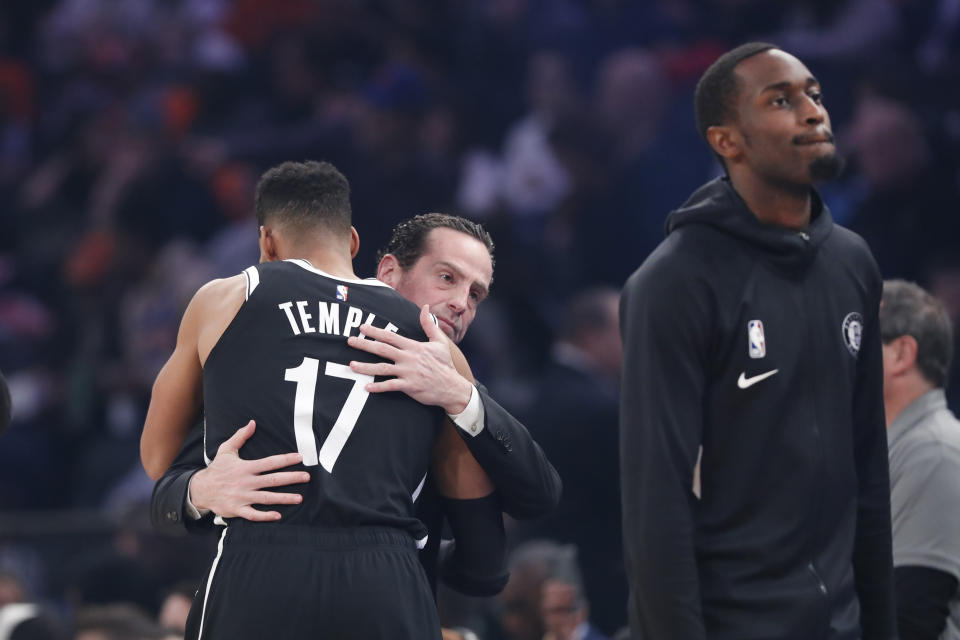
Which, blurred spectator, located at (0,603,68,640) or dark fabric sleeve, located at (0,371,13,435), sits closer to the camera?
dark fabric sleeve, located at (0,371,13,435)

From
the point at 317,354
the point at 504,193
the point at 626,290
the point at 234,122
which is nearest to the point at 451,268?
the point at 317,354

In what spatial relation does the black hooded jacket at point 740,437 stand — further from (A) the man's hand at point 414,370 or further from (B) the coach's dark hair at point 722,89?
(A) the man's hand at point 414,370

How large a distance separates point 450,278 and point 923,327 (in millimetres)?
1257

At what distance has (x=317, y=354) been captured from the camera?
2.77 meters

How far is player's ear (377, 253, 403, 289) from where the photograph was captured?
3.37 m

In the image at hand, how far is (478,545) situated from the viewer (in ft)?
9.83

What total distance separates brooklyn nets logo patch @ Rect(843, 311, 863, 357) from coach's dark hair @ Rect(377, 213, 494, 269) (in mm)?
1046

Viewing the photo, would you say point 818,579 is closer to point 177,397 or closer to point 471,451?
point 471,451

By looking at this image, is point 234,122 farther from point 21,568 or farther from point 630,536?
point 630,536

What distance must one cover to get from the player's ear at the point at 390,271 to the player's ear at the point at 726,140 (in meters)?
1.04

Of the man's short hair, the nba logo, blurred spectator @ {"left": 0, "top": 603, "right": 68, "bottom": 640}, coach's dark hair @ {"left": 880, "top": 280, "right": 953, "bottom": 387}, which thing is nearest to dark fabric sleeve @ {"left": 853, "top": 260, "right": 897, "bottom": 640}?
the nba logo

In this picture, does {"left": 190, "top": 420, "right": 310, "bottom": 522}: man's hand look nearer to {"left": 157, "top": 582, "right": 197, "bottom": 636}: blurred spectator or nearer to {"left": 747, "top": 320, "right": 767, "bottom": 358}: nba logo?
{"left": 747, "top": 320, "right": 767, "bottom": 358}: nba logo

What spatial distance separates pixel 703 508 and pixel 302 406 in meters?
0.87

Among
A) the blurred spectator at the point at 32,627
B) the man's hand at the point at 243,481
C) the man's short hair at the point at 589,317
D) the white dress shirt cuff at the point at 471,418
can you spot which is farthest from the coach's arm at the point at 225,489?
the man's short hair at the point at 589,317
